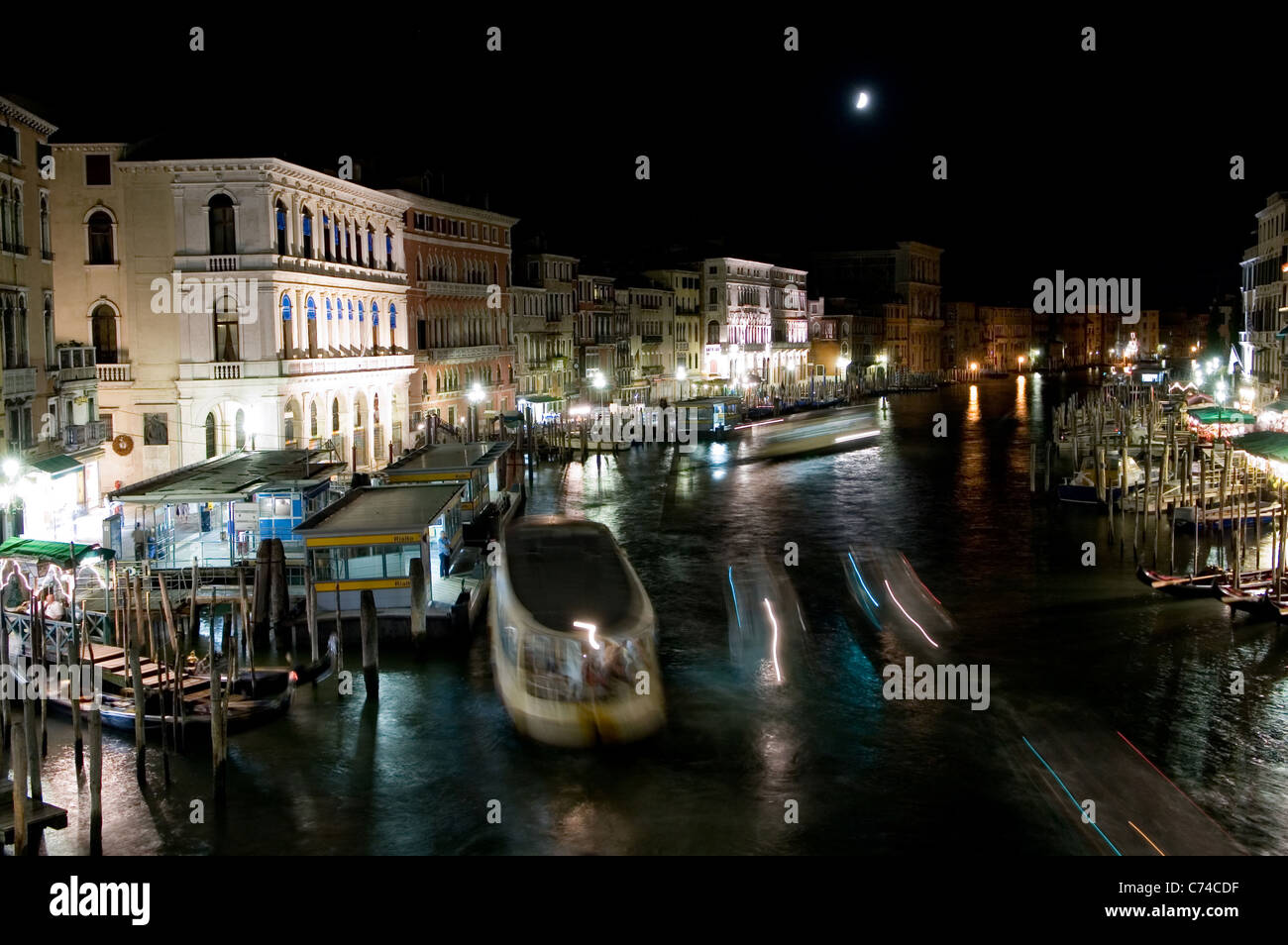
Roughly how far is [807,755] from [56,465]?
55.2 ft

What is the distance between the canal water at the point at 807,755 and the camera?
13.8 metres

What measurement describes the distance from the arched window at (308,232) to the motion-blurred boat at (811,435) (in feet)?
80.3

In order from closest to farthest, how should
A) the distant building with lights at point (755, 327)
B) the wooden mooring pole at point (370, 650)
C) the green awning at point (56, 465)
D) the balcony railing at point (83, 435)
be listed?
the wooden mooring pole at point (370, 650), the green awning at point (56, 465), the balcony railing at point (83, 435), the distant building with lights at point (755, 327)

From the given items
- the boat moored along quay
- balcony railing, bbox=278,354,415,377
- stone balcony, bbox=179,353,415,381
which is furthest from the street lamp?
the boat moored along quay

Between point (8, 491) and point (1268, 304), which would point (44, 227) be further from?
point (1268, 304)

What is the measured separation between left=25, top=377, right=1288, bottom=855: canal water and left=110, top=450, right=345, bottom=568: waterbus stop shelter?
5137 millimetres

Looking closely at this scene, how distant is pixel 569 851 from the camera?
1332 cm

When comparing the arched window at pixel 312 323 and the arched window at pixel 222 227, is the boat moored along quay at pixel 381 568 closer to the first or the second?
the arched window at pixel 222 227

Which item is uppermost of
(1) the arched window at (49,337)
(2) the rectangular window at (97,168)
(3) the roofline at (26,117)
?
(2) the rectangular window at (97,168)

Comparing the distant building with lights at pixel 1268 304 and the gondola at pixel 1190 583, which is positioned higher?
the distant building with lights at pixel 1268 304

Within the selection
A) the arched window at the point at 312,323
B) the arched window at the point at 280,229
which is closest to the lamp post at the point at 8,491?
the arched window at the point at 280,229

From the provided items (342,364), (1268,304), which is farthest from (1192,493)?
(1268,304)

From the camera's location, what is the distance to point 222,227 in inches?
1315

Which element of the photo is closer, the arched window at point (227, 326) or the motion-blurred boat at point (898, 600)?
the motion-blurred boat at point (898, 600)
